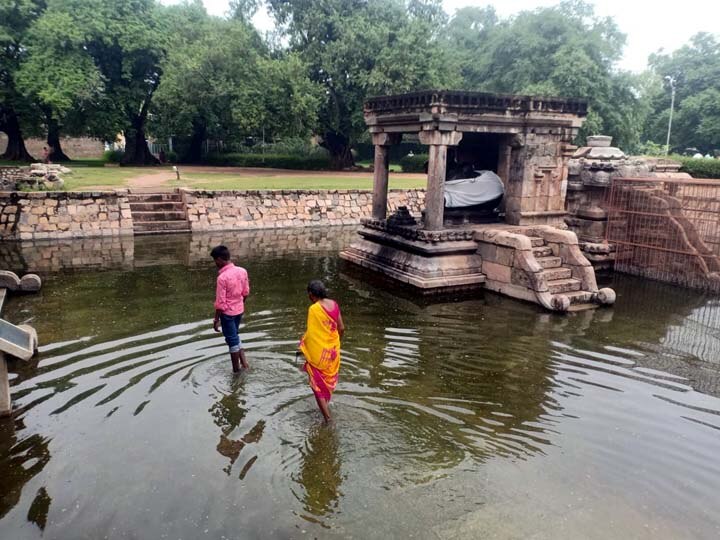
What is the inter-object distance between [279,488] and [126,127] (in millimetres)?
30257

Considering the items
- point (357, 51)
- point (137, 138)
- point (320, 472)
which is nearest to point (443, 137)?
point (320, 472)

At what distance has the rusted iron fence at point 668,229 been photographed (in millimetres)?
12273

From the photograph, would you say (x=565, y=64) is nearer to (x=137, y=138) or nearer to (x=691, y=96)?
(x=691, y=96)

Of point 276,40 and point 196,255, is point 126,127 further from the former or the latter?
point 196,255

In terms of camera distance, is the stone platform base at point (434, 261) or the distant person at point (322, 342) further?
the stone platform base at point (434, 261)

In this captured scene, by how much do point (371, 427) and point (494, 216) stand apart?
30.0 feet

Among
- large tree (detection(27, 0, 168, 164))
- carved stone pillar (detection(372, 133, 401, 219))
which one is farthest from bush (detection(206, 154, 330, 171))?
carved stone pillar (detection(372, 133, 401, 219))

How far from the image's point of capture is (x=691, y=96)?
42.1m

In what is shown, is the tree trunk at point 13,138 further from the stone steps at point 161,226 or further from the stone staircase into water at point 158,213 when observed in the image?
the stone steps at point 161,226


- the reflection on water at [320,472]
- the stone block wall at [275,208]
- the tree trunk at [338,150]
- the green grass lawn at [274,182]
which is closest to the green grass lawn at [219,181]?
the green grass lawn at [274,182]

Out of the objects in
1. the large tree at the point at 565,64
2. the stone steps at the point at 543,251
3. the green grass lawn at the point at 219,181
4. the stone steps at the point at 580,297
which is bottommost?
the stone steps at the point at 580,297

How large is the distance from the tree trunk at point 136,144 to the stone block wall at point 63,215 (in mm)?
15129

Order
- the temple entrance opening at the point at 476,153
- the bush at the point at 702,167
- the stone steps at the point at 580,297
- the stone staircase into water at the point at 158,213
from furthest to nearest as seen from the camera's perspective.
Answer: the bush at the point at 702,167, the stone staircase into water at the point at 158,213, the temple entrance opening at the point at 476,153, the stone steps at the point at 580,297

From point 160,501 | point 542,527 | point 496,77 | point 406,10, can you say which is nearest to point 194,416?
point 160,501
